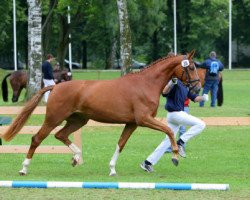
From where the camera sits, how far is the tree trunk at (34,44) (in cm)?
2708

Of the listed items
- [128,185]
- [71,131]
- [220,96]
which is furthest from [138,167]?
[220,96]

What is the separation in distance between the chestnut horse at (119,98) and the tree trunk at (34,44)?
13232 millimetres

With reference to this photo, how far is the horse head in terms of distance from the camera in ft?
45.8

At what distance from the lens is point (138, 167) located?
15141 mm

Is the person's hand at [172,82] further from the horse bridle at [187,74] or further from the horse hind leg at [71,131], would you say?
the horse hind leg at [71,131]

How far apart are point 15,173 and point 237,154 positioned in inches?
210

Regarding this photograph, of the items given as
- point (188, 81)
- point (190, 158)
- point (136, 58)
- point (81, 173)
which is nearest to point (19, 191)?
point (81, 173)

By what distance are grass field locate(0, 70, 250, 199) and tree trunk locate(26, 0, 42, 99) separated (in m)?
5.16

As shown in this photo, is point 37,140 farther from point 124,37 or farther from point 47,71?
point 47,71

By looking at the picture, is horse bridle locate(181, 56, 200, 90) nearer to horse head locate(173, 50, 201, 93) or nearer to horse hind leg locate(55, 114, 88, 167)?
horse head locate(173, 50, 201, 93)

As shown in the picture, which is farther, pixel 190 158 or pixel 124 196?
pixel 190 158

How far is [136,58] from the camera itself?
8381 cm

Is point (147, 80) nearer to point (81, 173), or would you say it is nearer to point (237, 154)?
point (81, 173)

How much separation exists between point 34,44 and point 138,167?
1296 cm
